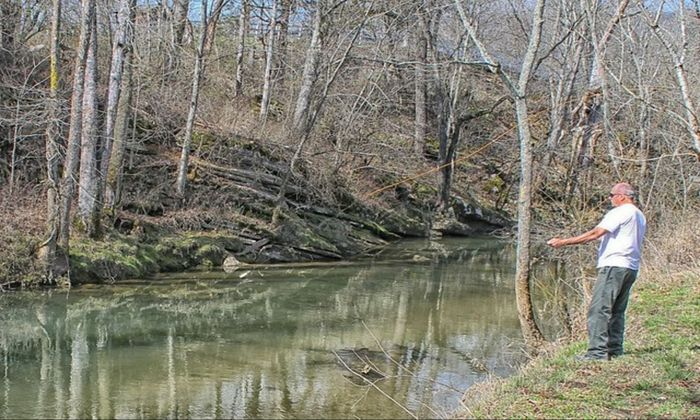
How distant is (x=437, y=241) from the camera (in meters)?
26.5

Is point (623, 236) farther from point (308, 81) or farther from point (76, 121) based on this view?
point (308, 81)

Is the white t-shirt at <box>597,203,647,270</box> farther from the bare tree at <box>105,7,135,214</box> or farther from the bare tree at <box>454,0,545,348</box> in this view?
the bare tree at <box>105,7,135,214</box>

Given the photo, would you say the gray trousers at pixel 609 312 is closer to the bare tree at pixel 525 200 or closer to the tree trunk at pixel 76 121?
the bare tree at pixel 525 200

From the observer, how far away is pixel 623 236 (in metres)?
7.01

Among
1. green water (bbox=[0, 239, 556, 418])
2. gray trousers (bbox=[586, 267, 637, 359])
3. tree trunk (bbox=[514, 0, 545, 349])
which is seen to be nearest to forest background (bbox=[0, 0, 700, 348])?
tree trunk (bbox=[514, 0, 545, 349])

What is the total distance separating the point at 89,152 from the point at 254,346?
23.4 ft

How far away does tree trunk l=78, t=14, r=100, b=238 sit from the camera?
579 inches

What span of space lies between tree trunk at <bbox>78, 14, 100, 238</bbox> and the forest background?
35 mm

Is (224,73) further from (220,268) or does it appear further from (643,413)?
(643,413)

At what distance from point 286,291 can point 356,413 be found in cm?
787

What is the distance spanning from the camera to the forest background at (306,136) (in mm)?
13234

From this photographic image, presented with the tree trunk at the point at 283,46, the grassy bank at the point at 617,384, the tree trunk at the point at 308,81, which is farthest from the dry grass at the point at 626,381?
the tree trunk at the point at 283,46

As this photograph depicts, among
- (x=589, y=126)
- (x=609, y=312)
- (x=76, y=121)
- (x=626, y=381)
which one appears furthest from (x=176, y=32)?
(x=626, y=381)

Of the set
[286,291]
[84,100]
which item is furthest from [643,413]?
[84,100]
